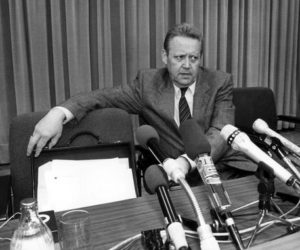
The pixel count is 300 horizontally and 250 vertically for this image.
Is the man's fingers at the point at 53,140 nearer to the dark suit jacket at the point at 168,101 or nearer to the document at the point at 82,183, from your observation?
the document at the point at 82,183

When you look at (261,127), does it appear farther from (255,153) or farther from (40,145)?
(40,145)

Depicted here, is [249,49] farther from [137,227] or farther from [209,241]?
[209,241]

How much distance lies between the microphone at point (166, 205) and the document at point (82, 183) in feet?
1.72

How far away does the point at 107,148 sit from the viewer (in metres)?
1.31

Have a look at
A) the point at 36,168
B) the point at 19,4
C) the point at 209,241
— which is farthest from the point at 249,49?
the point at 209,241

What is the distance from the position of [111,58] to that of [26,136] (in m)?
1.78

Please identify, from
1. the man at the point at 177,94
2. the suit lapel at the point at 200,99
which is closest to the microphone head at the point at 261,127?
the man at the point at 177,94

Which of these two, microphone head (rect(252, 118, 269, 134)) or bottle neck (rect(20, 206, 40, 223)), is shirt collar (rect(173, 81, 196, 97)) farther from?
bottle neck (rect(20, 206, 40, 223))

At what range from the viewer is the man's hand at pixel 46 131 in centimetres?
127

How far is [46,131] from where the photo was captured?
1.27m

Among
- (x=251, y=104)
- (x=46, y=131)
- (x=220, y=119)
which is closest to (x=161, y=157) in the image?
(x=46, y=131)

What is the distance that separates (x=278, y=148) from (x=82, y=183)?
2.11 feet

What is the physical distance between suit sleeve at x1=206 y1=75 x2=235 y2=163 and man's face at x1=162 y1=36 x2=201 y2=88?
0.18m

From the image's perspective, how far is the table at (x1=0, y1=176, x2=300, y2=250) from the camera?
2.65ft
